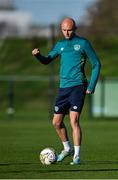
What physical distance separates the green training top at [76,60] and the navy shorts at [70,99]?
8cm

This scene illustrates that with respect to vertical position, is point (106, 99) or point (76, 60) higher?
point (76, 60)

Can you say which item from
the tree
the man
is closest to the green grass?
the man

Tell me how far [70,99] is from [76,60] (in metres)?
0.60

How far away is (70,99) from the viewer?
43.2 ft

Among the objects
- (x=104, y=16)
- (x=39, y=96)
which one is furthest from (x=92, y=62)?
(x=104, y=16)

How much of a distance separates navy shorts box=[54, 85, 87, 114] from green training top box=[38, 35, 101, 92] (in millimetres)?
80

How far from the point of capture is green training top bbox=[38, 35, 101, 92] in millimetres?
13039

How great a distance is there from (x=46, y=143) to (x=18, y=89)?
34.0 metres

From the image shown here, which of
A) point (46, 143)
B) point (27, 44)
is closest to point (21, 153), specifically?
point (46, 143)

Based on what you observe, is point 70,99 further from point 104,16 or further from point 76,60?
point 104,16

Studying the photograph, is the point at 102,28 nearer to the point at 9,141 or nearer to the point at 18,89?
the point at 18,89

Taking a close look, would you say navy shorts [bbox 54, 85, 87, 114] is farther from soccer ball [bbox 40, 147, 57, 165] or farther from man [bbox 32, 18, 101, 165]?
soccer ball [bbox 40, 147, 57, 165]

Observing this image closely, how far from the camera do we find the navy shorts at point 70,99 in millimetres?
13094

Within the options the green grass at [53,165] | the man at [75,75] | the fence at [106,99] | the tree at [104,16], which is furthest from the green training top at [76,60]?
the tree at [104,16]
